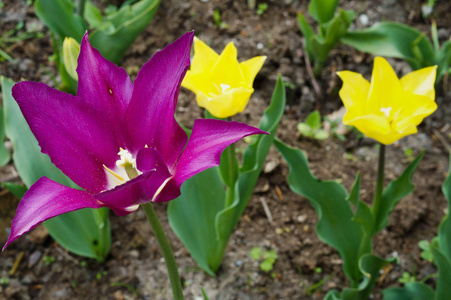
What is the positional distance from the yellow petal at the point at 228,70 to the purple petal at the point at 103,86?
489mm

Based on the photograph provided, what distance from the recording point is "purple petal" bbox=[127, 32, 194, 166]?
0.97 m

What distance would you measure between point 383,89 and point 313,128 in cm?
80

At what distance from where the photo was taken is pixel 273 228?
6.89 ft

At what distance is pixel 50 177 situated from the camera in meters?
1.74

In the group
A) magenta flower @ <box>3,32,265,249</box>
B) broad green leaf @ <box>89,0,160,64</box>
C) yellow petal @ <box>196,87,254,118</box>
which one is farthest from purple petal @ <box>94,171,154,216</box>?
broad green leaf @ <box>89,0,160,64</box>

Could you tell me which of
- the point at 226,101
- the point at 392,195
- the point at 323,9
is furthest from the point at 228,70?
the point at 323,9

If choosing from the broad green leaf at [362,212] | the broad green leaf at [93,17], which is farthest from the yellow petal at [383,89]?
the broad green leaf at [93,17]

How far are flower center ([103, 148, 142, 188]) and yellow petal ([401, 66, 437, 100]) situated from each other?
808mm

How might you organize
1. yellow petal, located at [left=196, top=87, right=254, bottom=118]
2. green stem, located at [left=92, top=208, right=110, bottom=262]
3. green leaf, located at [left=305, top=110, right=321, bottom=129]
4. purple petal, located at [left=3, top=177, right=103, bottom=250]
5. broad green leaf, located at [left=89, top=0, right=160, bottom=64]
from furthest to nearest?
green leaf, located at [left=305, top=110, right=321, bottom=129] → broad green leaf, located at [left=89, top=0, right=160, bottom=64] → green stem, located at [left=92, top=208, right=110, bottom=262] → yellow petal, located at [left=196, top=87, right=254, bottom=118] → purple petal, located at [left=3, top=177, right=103, bottom=250]

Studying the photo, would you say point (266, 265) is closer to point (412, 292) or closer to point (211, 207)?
point (211, 207)

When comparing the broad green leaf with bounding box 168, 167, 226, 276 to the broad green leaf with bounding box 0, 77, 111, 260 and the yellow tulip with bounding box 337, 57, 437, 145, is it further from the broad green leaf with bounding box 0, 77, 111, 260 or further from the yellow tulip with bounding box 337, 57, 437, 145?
the yellow tulip with bounding box 337, 57, 437, 145

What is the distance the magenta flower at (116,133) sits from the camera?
89cm

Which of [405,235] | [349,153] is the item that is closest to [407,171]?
[405,235]

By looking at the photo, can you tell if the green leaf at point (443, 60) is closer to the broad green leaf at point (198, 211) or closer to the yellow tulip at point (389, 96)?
the yellow tulip at point (389, 96)
